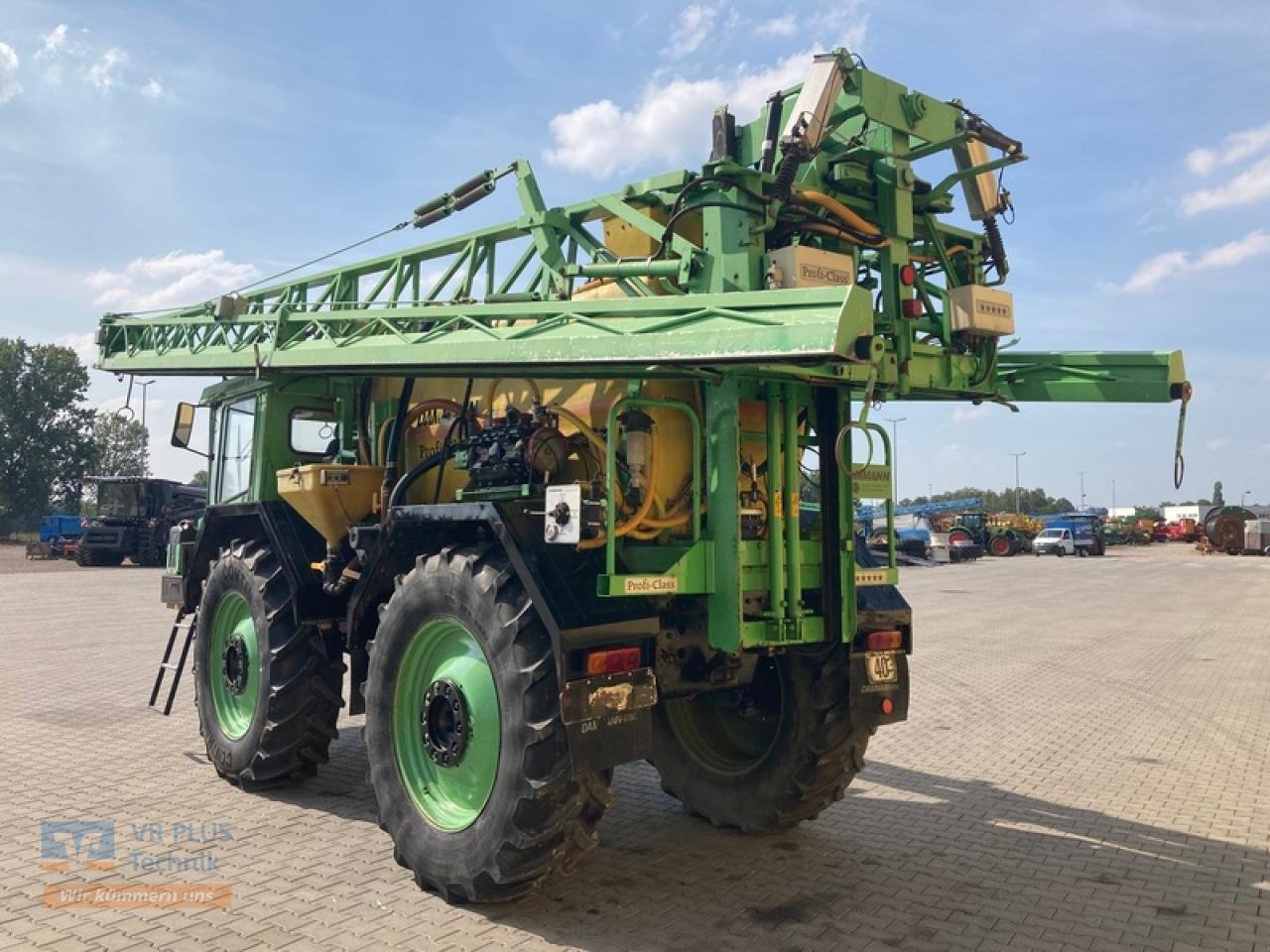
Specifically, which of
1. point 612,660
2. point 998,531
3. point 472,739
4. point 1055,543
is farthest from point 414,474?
point 1055,543

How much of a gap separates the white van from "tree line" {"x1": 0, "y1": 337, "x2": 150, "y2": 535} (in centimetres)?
6234

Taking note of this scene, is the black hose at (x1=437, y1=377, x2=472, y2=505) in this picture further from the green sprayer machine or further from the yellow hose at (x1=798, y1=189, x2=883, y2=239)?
the yellow hose at (x1=798, y1=189, x2=883, y2=239)

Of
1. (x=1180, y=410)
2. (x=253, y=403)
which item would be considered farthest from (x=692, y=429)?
(x=253, y=403)

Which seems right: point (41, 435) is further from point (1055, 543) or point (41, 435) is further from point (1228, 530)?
point (1228, 530)

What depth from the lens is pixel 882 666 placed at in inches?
216

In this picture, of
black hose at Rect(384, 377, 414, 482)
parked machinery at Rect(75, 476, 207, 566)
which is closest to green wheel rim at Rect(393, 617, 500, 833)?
black hose at Rect(384, 377, 414, 482)

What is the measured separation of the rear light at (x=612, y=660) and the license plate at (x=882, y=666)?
1523 mm

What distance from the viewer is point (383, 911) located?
4605mm

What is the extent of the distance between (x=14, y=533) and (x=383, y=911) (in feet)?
265

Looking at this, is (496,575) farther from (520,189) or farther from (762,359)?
(520,189)

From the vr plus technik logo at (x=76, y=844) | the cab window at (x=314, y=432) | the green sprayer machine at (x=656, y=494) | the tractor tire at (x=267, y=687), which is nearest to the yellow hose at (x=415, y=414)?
the green sprayer machine at (x=656, y=494)

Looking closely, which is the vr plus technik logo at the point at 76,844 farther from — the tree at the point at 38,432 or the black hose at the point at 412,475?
the tree at the point at 38,432

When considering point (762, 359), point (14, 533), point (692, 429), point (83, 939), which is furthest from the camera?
point (14, 533)

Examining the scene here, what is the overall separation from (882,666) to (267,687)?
3.94 m
